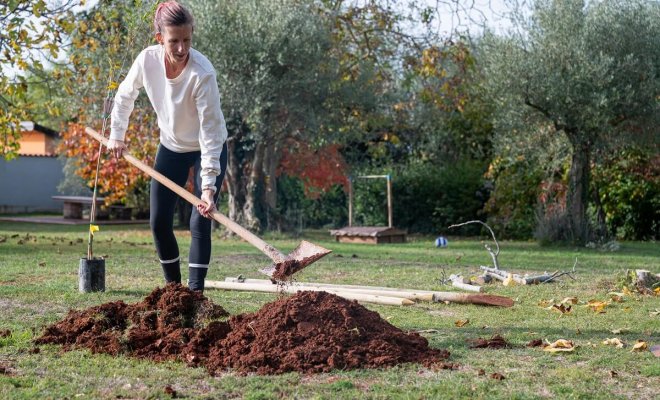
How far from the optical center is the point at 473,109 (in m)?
22.0

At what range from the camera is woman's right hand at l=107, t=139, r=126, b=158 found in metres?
6.39

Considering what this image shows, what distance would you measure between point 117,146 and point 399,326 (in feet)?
7.94

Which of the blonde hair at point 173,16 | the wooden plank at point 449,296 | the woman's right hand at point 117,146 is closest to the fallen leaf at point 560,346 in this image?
the wooden plank at point 449,296

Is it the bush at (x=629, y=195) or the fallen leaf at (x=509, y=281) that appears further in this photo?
the bush at (x=629, y=195)

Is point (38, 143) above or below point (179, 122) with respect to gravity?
above

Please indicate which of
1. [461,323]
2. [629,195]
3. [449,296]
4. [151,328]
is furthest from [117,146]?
[629,195]

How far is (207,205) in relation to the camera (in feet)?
18.6

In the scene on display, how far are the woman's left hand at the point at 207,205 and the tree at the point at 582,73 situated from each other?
1126 centimetres

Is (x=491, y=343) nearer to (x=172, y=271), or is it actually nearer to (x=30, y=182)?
(x=172, y=271)

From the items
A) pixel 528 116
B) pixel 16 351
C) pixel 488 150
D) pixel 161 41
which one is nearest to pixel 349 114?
pixel 528 116

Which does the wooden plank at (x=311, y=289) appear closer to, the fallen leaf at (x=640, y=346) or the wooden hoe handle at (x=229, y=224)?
the wooden hoe handle at (x=229, y=224)

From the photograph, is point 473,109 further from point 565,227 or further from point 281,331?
point 281,331

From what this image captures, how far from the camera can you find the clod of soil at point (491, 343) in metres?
5.26

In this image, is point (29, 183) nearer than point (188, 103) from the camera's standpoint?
No
